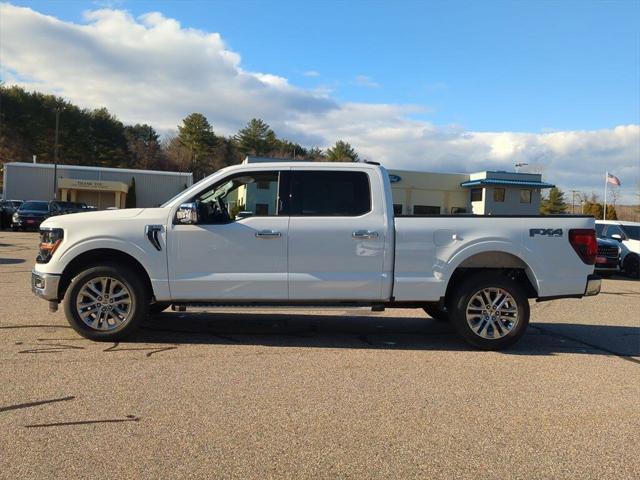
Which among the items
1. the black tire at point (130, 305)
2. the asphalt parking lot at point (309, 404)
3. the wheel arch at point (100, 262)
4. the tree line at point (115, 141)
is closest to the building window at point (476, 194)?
the tree line at point (115, 141)

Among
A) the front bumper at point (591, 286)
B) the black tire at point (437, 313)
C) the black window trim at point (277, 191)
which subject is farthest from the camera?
the black tire at point (437, 313)

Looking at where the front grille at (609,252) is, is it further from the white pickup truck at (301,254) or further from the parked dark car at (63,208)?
the parked dark car at (63,208)

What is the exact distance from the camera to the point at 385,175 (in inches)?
265

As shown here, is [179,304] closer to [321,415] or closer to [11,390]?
[11,390]

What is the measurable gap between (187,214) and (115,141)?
263 ft

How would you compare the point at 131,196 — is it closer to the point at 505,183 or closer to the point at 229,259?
the point at 505,183

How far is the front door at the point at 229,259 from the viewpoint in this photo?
20.7ft

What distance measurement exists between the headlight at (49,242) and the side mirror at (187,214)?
135cm

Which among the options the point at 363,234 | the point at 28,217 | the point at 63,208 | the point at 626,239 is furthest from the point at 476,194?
the point at 363,234

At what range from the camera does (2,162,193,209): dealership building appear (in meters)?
50.7

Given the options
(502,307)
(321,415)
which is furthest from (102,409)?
(502,307)

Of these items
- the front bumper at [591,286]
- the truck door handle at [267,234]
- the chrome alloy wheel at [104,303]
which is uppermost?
the truck door handle at [267,234]

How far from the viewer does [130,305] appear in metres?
6.33

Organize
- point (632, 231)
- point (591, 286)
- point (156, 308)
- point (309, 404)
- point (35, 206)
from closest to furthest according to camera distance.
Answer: point (309, 404)
point (591, 286)
point (156, 308)
point (632, 231)
point (35, 206)
